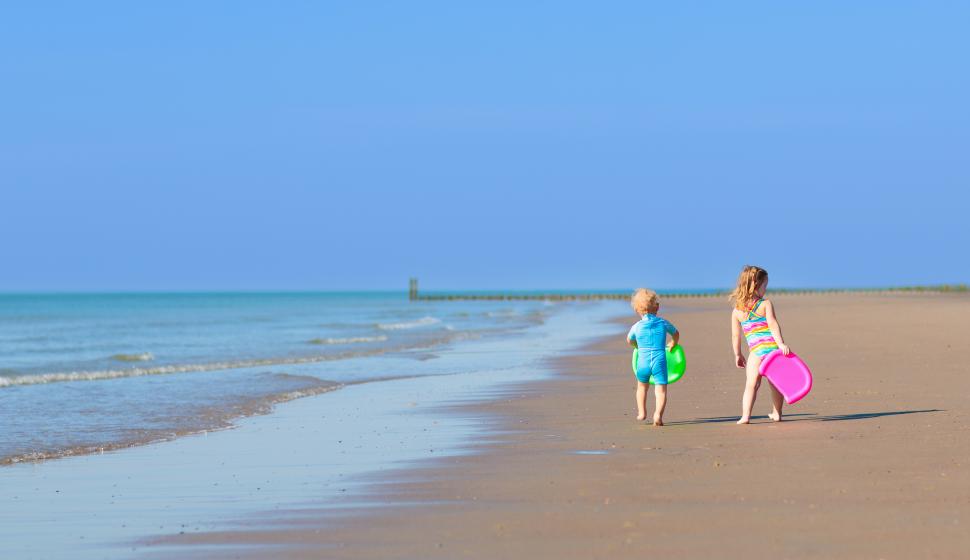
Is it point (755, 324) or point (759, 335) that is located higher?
point (755, 324)

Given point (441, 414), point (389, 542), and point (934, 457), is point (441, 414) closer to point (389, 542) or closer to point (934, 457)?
point (934, 457)

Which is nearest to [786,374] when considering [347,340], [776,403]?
[776,403]

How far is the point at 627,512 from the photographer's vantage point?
7.02m

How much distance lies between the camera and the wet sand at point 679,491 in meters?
6.17

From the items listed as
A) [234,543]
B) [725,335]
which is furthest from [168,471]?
[725,335]

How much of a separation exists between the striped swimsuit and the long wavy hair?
0.09 metres

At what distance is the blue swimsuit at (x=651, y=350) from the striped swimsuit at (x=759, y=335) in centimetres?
77

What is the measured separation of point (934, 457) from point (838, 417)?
3.08 meters

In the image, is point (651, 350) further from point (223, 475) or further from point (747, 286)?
point (223, 475)

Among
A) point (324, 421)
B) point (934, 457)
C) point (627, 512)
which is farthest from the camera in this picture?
point (324, 421)

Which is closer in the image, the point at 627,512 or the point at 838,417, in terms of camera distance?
the point at 627,512

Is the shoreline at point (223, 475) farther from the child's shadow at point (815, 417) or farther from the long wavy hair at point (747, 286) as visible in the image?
the long wavy hair at point (747, 286)

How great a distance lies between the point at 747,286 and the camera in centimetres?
1162

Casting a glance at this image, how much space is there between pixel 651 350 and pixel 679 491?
430 cm
